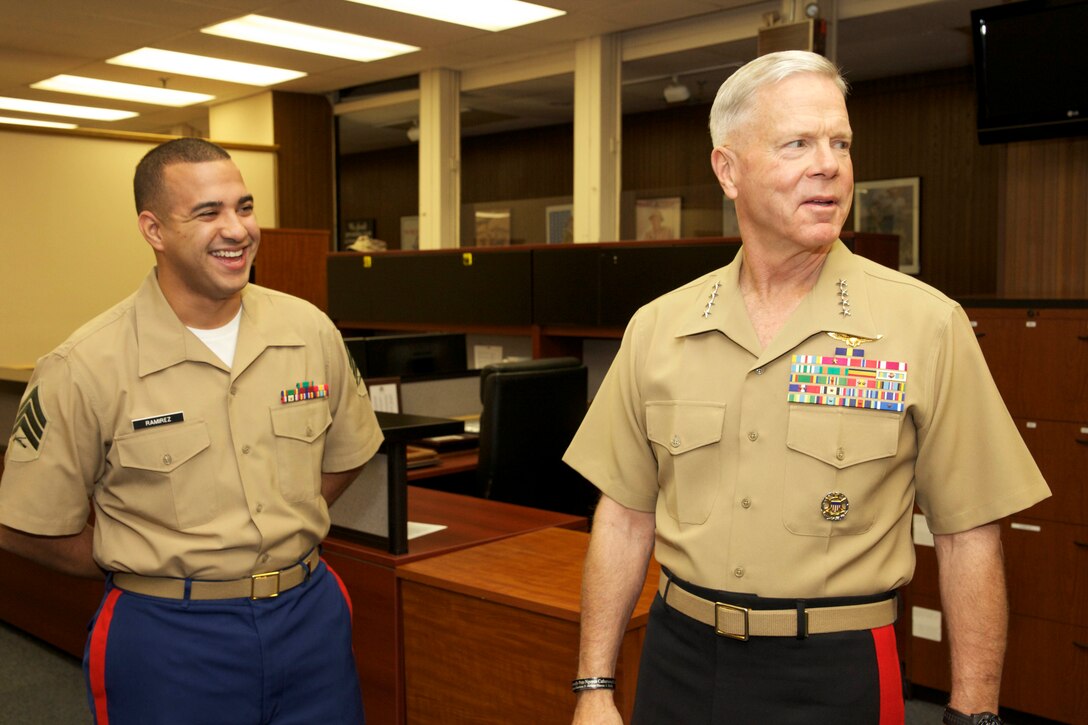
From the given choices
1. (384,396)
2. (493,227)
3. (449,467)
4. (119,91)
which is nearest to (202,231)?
(449,467)

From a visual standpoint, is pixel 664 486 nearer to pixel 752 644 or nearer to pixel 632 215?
pixel 752 644

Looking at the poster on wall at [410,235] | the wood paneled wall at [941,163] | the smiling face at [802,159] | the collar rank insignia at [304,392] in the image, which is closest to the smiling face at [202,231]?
the collar rank insignia at [304,392]

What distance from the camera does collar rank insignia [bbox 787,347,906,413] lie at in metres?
1.32

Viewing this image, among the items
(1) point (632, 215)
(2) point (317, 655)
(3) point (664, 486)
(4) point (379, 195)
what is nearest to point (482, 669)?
(2) point (317, 655)

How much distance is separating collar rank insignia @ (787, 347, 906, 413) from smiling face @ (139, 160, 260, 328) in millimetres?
Result: 950

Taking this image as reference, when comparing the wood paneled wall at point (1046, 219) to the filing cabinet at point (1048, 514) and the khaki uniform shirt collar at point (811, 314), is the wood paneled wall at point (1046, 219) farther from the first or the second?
the khaki uniform shirt collar at point (811, 314)

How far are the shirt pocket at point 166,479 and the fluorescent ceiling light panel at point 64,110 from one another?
28.8 ft

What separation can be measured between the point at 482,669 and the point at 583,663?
815 millimetres

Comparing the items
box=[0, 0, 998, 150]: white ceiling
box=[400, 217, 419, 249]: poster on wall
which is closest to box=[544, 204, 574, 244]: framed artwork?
box=[0, 0, 998, 150]: white ceiling

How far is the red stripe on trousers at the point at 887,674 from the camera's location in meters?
1.31

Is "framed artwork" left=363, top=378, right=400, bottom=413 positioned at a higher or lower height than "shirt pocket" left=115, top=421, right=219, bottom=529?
lower

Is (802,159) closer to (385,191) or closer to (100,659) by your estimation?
(100,659)

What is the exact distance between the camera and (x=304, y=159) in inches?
348

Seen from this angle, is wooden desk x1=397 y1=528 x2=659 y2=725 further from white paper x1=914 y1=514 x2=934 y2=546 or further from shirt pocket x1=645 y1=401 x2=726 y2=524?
white paper x1=914 y1=514 x2=934 y2=546
